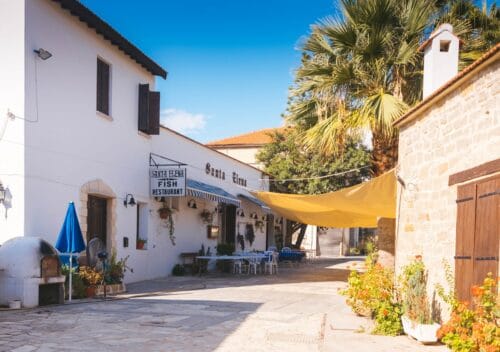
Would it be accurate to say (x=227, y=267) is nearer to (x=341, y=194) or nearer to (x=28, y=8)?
(x=341, y=194)

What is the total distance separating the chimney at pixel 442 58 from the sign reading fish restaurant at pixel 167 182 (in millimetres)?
6697

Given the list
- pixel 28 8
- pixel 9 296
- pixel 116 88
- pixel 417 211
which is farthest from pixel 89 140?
pixel 417 211

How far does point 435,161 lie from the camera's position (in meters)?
6.38

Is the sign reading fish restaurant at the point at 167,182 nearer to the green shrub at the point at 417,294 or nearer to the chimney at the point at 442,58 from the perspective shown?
the chimney at the point at 442,58

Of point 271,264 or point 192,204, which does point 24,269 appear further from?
point 271,264

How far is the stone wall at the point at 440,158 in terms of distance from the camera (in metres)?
5.09

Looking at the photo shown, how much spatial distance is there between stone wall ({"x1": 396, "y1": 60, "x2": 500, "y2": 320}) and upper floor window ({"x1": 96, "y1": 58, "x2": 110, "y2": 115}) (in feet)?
22.1

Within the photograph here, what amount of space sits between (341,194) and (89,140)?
5501mm

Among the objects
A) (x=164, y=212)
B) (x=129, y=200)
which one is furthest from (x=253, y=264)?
(x=129, y=200)

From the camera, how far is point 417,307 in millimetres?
5980

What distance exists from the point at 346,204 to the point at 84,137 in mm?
5805

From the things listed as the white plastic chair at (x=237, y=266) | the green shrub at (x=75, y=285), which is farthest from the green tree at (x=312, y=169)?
the green shrub at (x=75, y=285)

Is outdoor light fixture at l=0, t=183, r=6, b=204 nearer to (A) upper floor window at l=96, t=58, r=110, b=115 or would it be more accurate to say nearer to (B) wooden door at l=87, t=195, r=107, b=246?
(B) wooden door at l=87, t=195, r=107, b=246

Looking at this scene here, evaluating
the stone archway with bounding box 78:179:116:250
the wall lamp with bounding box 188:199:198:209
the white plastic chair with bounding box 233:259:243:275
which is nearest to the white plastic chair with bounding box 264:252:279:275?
the white plastic chair with bounding box 233:259:243:275
